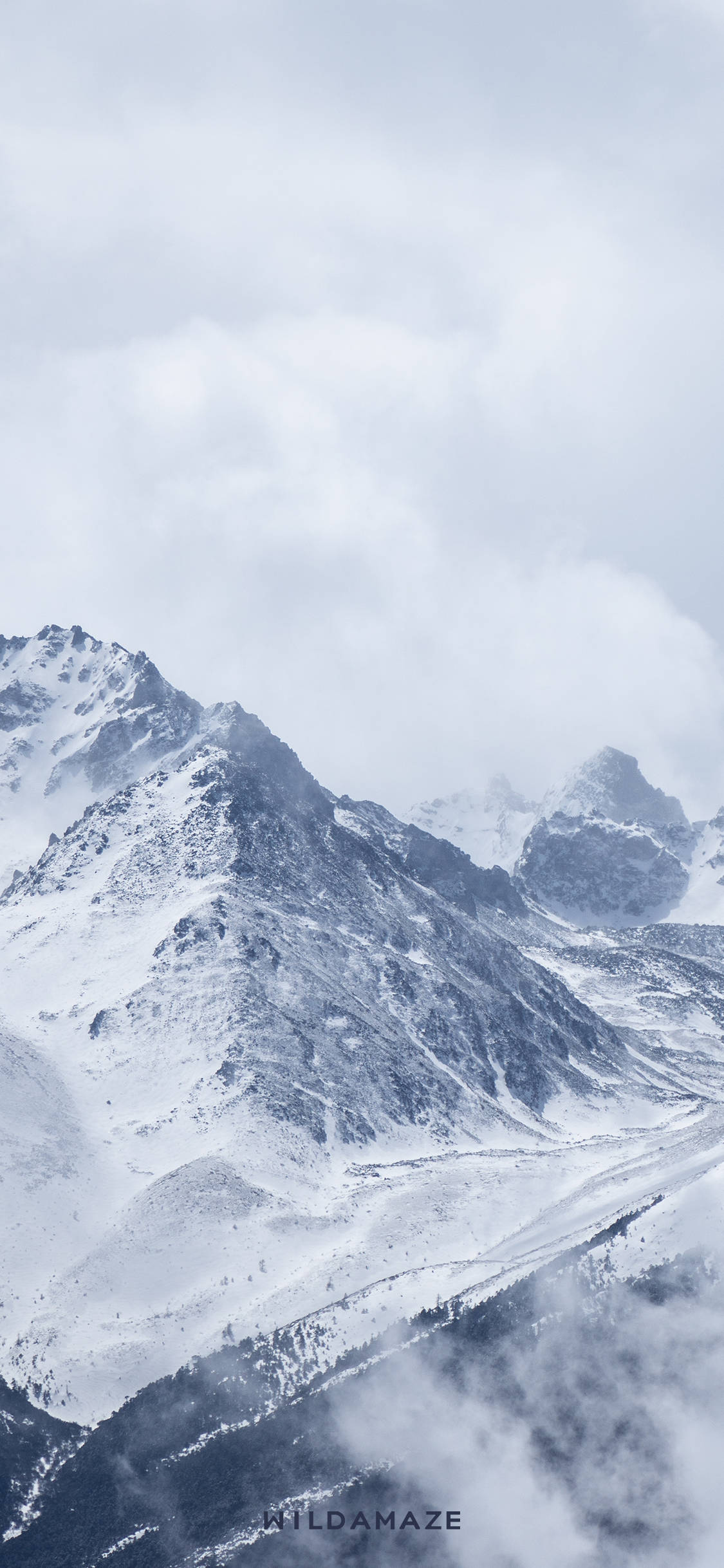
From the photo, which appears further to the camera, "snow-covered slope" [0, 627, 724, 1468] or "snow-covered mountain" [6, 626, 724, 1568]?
"snow-covered slope" [0, 627, 724, 1468]

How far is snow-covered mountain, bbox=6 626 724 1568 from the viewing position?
63.6 metres

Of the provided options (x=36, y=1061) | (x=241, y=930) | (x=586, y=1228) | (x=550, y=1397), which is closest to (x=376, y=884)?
(x=241, y=930)

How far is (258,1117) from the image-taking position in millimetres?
96062

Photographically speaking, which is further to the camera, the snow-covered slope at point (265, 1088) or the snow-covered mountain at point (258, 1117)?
the snow-covered slope at point (265, 1088)

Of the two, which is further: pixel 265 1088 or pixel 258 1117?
pixel 265 1088

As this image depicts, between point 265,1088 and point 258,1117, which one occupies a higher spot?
point 265,1088

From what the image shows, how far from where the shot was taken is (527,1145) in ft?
374

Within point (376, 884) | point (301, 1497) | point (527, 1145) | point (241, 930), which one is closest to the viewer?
point (301, 1497)

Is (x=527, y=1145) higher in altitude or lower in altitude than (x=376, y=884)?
lower

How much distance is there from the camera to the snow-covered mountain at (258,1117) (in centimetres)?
6356

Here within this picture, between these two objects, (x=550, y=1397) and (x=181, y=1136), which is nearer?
(x=550, y=1397)

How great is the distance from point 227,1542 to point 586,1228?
94.6 feet

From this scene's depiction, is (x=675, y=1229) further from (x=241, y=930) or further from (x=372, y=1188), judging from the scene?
(x=241, y=930)

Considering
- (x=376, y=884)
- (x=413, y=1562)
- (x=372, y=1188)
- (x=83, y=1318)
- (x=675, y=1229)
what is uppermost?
(x=376, y=884)
